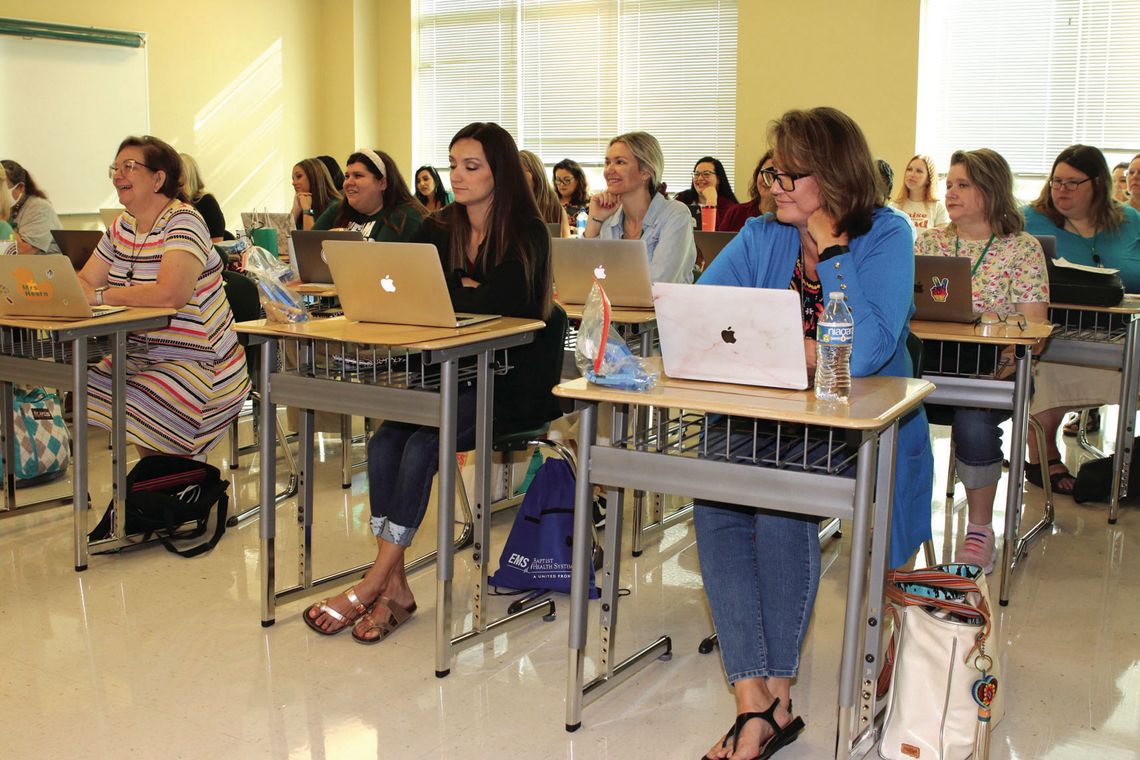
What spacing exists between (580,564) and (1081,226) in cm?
283

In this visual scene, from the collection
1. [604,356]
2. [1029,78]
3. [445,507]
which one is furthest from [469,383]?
[1029,78]

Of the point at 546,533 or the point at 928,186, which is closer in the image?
the point at 546,533

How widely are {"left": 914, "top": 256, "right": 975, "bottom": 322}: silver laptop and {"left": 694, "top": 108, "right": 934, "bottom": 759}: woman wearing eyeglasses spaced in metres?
0.70

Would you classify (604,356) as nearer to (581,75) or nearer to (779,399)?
(779,399)

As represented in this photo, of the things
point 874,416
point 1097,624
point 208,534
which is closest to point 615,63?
point 208,534

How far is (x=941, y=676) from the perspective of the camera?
1.92m

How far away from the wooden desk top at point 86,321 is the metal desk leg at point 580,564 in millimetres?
1530

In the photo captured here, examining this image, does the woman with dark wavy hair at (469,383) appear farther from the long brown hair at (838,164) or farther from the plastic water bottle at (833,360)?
the plastic water bottle at (833,360)

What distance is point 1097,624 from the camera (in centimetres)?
267

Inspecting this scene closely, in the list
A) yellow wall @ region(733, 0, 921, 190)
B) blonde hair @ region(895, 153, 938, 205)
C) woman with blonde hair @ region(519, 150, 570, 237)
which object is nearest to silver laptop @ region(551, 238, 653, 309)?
woman with blonde hair @ region(519, 150, 570, 237)

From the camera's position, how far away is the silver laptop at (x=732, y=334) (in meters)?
1.75

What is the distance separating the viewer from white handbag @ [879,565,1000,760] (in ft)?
6.21

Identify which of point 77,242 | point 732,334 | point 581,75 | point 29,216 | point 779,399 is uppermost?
point 581,75

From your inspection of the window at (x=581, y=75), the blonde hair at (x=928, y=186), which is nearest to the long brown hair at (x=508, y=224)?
the blonde hair at (x=928, y=186)
